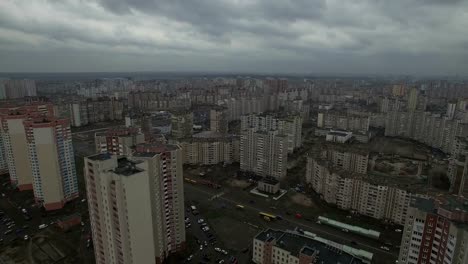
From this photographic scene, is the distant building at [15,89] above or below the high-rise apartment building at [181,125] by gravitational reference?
above

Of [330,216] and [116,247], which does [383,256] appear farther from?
[116,247]

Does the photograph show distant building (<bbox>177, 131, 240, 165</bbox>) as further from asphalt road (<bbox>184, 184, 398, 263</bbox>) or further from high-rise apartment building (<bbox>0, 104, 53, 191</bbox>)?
high-rise apartment building (<bbox>0, 104, 53, 191</bbox>)

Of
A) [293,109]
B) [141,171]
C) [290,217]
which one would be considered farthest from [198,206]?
[293,109]

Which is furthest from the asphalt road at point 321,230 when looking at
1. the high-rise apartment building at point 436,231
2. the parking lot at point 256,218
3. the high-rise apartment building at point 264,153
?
the high-rise apartment building at point 264,153

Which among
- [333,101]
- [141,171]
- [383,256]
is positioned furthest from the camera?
[333,101]

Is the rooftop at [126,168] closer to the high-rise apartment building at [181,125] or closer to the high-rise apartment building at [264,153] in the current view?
the high-rise apartment building at [264,153]

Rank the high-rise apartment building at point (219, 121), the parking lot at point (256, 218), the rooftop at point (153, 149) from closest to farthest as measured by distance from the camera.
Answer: the rooftop at point (153, 149) < the parking lot at point (256, 218) < the high-rise apartment building at point (219, 121)
